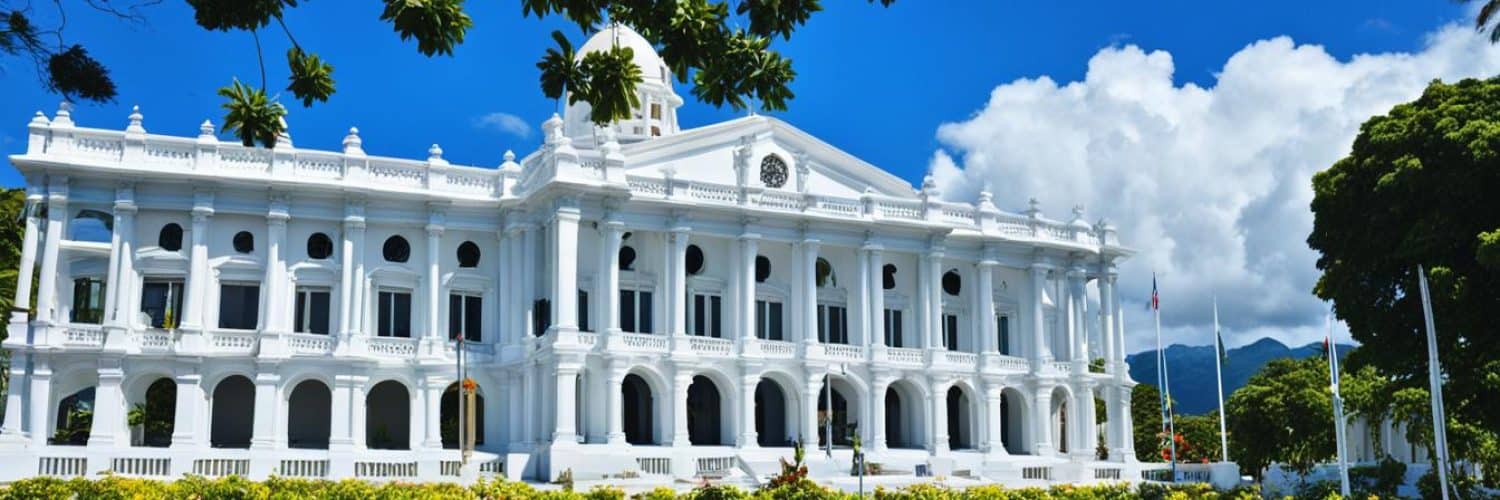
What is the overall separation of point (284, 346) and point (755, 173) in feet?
53.3

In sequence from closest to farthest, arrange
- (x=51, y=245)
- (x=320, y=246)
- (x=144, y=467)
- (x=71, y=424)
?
(x=144, y=467), (x=51, y=245), (x=320, y=246), (x=71, y=424)

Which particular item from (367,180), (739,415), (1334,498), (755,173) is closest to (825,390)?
(739,415)

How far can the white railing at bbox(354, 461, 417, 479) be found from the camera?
1634 inches

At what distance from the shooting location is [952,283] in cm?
5550

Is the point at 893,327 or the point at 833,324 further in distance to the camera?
the point at 893,327

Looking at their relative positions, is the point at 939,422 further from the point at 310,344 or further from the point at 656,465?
the point at 310,344

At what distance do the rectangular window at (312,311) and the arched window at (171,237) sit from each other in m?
3.77

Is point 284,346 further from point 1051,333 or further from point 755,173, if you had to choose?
point 1051,333

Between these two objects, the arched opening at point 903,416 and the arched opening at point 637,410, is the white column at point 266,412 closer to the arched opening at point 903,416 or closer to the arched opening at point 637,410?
the arched opening at point 637,410

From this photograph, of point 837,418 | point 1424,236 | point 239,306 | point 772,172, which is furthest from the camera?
point 837,418

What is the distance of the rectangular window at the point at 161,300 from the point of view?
4475 centimetres

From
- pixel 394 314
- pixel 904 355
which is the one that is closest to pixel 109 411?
pixel 394 314

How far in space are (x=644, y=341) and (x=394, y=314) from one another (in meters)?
7.94

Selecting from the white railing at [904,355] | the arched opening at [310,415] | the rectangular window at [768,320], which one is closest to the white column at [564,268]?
the rectangular window at [768,320]
